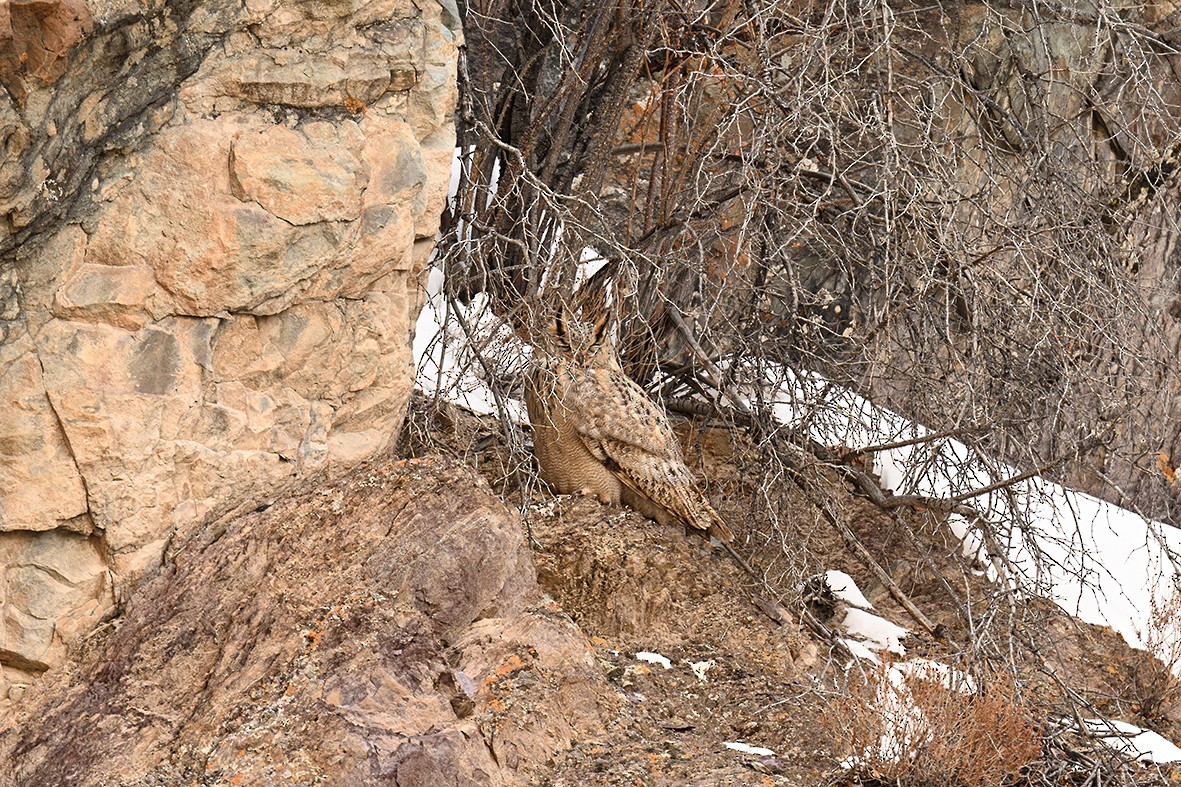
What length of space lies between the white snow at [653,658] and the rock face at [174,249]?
130cm

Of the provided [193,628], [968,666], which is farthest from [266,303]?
[968,666]

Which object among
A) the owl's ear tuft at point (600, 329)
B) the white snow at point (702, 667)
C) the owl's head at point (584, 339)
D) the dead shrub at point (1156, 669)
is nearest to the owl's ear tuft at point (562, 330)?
the owl's head at point (584, 339)

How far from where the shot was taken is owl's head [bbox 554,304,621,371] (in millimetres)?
4277

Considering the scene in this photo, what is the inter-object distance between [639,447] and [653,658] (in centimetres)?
79

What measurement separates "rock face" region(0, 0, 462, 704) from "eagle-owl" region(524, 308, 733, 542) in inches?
34.7

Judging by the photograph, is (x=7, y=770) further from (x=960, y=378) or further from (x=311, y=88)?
(x=960, y=378)

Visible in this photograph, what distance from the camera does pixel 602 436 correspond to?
171 inches

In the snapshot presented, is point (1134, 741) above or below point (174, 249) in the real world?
below

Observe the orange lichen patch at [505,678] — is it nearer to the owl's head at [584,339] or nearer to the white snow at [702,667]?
the white snow at [702,667]

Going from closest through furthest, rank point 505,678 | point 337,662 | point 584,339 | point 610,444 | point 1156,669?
1. point 337,662
2. point 505,678
3. point 584,339
4. point 610,444
5. point 1156,669

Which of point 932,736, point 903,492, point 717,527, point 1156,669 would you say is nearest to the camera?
point 932,736

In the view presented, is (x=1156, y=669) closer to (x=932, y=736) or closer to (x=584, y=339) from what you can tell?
(x=932, y=736)

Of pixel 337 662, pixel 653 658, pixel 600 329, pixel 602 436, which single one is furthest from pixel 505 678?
pixel 600 329

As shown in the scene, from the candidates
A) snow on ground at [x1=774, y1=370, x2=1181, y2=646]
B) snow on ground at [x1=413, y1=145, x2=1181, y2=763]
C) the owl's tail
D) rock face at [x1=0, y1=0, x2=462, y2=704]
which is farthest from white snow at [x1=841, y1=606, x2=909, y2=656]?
rock face at [x1=0, y1=0, x2=462, y2=704]
